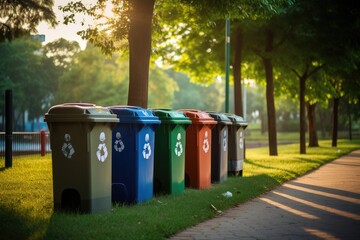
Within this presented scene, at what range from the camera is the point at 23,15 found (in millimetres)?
10805

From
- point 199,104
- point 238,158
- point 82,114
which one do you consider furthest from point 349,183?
point 199,104

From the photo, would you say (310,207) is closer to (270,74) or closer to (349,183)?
(349,183)

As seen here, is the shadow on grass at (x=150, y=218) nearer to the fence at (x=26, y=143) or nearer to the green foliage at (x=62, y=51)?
the fence at (x=26, y=143)

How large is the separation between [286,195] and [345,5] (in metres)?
11.0

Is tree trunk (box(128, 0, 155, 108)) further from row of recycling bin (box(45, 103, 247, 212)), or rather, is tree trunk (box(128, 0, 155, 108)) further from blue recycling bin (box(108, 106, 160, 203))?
blue recycling bin (box(108, 106, 160, 203))

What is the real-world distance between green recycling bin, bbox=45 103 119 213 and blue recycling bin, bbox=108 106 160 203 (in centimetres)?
60

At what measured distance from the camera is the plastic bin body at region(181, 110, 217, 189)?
10.4 m

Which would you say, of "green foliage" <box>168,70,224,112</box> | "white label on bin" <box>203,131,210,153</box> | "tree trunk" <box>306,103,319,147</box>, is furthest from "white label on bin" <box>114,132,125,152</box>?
"green foliage" <box>168,70,224,112</box>

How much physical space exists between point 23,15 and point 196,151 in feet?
13.9

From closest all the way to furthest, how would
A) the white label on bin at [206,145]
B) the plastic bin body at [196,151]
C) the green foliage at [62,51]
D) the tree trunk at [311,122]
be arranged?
the plastic bin body at [196,151] → the white label on bin at [206,145] → the tree trunk at [311,122] → the green foliage at [62,51]

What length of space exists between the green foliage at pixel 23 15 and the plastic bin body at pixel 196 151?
3.39m

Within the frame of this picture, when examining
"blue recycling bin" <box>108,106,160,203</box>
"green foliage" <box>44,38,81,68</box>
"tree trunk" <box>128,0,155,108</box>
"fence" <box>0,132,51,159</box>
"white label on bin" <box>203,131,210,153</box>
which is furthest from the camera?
"green foliage" <box>44,38,81,68</box>

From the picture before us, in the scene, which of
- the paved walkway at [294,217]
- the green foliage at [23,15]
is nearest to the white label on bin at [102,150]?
the paved walkway at [294,217]

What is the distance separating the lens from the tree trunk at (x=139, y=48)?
12836 mm
